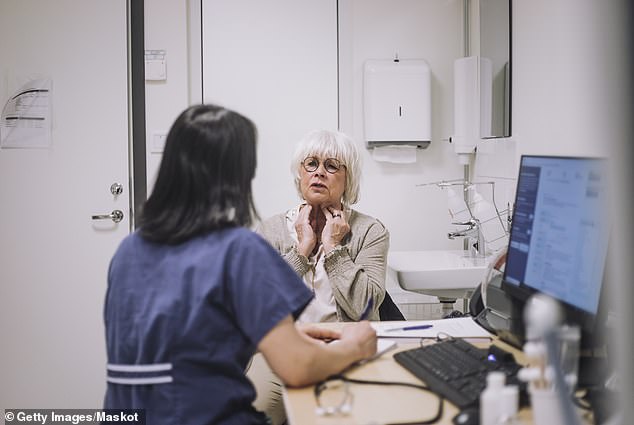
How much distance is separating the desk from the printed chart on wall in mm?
2183

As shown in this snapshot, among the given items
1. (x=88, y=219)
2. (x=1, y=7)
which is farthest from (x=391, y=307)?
(x=1, y=7)

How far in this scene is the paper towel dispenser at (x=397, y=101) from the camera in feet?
9.56

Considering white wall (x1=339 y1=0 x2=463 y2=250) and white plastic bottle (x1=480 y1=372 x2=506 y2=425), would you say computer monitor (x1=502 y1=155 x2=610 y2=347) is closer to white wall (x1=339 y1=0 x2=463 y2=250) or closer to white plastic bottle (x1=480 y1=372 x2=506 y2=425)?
white plastic bottle (x1=480 y1=372 x2=506 y2=425)

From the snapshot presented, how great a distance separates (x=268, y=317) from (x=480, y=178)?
200 cm

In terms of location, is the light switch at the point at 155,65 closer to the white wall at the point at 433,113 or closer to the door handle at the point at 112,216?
the white wall at the point at 433,113

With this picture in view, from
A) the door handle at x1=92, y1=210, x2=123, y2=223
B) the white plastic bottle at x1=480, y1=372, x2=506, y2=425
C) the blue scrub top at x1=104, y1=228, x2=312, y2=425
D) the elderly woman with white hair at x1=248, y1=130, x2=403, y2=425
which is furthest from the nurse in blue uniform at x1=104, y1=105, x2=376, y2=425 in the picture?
the door handle at x1=92, y1=210, x2=123, y2=223

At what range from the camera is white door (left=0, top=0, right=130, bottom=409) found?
2803mm

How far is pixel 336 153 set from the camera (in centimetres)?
226

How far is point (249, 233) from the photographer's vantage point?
1.14m

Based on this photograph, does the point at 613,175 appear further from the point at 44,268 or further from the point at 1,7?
the point at 1,7

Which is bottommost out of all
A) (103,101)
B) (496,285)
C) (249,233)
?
(496,285)

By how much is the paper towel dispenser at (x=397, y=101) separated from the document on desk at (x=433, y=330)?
1392 millimetres

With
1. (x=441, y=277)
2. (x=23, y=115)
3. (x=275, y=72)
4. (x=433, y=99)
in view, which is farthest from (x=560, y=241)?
(x=23, y=115)

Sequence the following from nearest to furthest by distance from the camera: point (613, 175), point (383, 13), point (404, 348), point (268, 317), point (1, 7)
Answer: point (613, 175) → point (268, 317) → point (404, 348) → point (1, 7) → point (383, 13)
